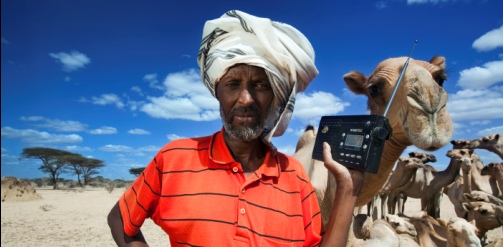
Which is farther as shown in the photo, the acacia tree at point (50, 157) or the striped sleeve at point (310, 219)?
the acacia tree at point (50, 157)

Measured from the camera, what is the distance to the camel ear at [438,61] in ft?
10.2

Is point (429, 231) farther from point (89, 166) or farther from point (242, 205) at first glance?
point (89, 166)

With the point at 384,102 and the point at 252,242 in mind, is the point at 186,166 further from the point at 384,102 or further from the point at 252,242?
the point at 384,102

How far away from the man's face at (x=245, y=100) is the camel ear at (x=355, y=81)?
195cm

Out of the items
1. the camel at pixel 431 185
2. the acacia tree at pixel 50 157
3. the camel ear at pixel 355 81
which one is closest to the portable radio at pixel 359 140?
the camel ear at pixel 355 81

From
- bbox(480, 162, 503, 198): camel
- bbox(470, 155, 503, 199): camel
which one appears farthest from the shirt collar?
bbox(470, 155, 503, 199): camel

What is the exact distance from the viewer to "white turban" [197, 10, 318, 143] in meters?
1.82

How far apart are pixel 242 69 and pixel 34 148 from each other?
49.8 m

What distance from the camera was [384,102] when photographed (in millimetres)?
2932

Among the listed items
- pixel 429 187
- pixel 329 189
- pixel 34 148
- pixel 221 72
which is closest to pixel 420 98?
pixel 329 189

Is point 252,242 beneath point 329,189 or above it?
beneath

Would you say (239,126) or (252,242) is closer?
(252,242)

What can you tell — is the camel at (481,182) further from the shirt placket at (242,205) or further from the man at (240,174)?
the shirt placket at (242,205)

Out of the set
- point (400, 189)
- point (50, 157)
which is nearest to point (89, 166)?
point (50, 157)
